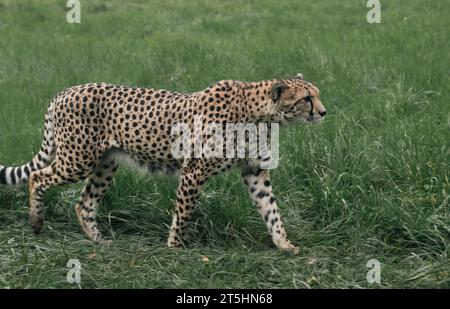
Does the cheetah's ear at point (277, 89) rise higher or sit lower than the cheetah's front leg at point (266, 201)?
higher

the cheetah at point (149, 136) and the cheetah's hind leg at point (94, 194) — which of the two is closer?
the cheetah at point (149, 136)

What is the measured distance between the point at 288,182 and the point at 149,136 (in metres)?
1.07

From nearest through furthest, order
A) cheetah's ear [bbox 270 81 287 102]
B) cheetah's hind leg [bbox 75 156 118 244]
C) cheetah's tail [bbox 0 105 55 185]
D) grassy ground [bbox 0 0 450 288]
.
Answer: grassy ground [bbox 0 0 450 288] → cheetah's ear [bbox 270 81 287 102] → cheetah's hind leg [bbox 75 156 118 244] → cheetah's tail [bbox 0 105 55 185]

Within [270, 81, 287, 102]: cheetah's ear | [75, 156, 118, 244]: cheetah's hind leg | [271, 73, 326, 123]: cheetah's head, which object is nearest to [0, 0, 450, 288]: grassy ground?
[75, 156, 118, 244]: cheetah's hind leg

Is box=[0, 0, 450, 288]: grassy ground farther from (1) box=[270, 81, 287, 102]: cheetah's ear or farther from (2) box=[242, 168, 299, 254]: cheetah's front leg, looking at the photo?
(1) box=[270, 81, 287, 102]: cheetah's ear

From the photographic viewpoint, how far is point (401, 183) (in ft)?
18.1

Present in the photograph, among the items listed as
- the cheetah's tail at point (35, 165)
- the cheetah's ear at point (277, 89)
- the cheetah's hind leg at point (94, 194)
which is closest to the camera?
the cheetah's ear at point (277, 89)

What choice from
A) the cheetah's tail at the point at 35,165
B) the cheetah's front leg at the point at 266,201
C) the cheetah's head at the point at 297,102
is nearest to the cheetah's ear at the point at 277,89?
the cheetah's head at the point at 297,102

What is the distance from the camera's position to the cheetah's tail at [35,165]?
215 inches

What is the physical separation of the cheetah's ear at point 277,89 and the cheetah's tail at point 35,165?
1.49m

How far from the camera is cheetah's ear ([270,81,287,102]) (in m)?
4.95

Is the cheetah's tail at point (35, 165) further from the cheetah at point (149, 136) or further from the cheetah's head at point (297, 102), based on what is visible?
the cheetah's head at point (297, 102)

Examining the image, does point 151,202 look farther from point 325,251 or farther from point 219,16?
point 219,16

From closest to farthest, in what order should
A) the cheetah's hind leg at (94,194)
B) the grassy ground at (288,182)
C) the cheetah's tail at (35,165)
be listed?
the grassy ground at (288,182), the cheetah's hind leg at (94,194), the cheetah's tail at (35,165)
